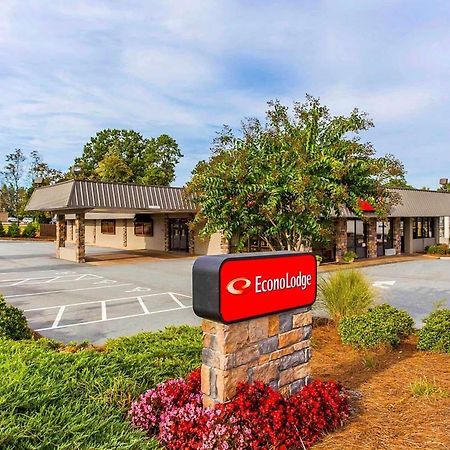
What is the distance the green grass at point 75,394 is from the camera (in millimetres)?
3012

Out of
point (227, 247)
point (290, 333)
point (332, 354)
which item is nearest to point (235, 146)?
point (332, 354)

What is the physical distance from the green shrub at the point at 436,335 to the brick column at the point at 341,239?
16.5m

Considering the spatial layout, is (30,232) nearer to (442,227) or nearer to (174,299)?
(174,299)

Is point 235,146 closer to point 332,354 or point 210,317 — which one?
point 332,354

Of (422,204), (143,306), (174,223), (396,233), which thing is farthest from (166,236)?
(143,306)

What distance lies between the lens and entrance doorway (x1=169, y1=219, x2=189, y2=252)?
29078 mm

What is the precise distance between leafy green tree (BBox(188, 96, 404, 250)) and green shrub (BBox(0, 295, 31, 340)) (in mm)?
3606

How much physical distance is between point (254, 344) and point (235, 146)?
18.8 feet

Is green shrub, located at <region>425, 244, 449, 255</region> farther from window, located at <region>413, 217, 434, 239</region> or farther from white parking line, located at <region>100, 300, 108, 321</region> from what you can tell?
white parking line, located at <region>100, 300, 108, 321</region>

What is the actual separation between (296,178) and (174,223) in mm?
23198

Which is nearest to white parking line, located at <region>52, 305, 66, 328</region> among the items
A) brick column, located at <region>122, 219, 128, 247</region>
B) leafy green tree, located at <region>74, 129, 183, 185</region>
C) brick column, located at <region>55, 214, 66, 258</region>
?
brick column, located at <region>55, 214, 66, 258</region>

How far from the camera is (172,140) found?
171 feet

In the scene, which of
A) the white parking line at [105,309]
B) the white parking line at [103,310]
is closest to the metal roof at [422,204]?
the white parking line at [105,309]

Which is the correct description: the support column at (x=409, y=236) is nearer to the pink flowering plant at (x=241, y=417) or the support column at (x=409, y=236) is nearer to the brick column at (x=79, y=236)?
the brick column at (x=79, y=236)
